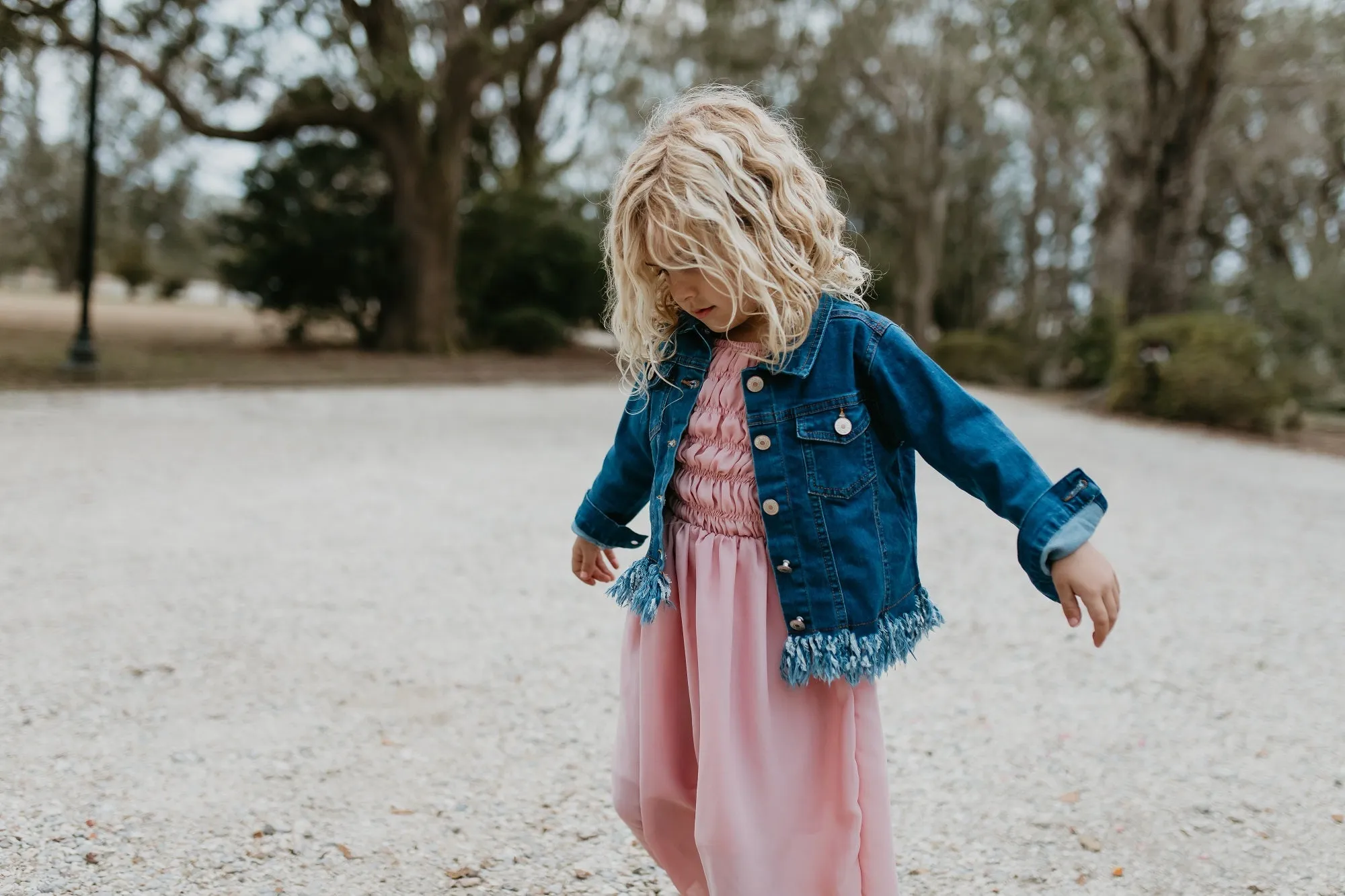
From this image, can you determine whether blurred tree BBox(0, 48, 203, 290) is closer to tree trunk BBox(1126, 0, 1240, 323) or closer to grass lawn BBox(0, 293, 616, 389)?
grass lawn BBox(0, 293, 616, 389)

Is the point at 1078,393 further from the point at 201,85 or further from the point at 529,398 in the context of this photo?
the point at 201,85

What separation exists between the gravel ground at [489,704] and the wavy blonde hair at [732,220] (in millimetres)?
1267

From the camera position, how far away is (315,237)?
16.7m

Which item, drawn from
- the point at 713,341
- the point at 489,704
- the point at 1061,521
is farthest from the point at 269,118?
the point at 1061,521

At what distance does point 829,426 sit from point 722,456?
190 millimetres

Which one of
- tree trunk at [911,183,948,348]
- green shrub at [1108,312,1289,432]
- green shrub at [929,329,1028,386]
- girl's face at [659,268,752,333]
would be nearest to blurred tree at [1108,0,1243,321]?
green shrub at [1108,312,1289,432]

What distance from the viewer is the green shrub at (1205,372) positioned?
1146 cm

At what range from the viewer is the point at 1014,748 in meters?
3.13

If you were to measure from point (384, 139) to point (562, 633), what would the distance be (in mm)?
13626

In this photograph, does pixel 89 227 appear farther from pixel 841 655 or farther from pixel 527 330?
pixel 841 655

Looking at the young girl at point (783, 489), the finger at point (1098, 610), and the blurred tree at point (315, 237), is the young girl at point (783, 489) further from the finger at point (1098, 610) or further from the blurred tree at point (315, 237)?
the blurred tree at point (315, 237)

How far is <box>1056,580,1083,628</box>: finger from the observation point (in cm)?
169

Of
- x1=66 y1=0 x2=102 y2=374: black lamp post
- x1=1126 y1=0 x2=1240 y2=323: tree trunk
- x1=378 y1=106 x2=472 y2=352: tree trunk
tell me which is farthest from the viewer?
x1=378 y1=106 x2=472 y2=352: tree trunk

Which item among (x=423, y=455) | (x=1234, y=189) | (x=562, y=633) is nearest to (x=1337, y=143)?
(x=1234, y=189)
